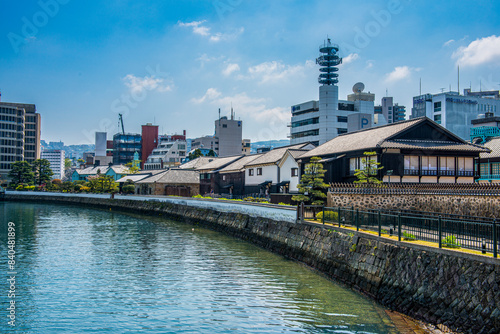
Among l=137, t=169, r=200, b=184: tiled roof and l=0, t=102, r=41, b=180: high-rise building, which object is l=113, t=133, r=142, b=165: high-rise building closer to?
l=0, t=102, r=41, b=180: high-rise building

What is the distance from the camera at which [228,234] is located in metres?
42.5

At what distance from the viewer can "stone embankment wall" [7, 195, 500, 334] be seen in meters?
14.1

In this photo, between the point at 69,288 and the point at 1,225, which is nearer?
the point at 69,288

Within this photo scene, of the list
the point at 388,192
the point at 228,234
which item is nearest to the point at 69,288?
the point at 228,234

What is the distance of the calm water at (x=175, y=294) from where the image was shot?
54.3 feet

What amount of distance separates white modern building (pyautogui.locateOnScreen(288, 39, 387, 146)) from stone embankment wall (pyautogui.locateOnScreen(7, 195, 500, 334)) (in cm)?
9566

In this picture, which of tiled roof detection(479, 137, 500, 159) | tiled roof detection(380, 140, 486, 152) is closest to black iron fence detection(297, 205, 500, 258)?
tiled roof detection(380, 140, 486, 152)

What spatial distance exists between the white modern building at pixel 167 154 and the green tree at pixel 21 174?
46.4 metres

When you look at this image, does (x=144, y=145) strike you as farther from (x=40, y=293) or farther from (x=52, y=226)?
(x=40, y=293)

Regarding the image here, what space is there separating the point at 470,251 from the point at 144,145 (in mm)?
174944

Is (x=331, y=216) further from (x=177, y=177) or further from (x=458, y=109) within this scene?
(x=458, y=109)

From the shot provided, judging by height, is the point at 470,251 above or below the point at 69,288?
above

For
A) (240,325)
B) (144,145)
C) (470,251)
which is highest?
(144,145)

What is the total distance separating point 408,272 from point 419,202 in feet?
65.1
